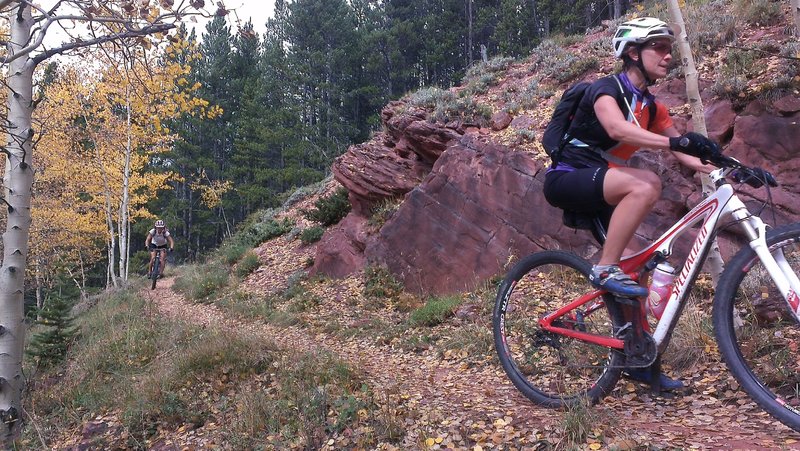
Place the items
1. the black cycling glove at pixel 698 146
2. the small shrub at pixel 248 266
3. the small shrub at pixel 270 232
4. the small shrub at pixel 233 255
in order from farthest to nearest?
the small shrub at pixel 270 232 < the small shrub at pixel 233 255 < the small shrub at pixel 248 266 < the black cycling glove at pixel 698 146

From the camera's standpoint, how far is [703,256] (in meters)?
2.48

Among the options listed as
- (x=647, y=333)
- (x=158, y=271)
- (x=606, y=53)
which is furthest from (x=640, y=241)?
(x=158, y=271)

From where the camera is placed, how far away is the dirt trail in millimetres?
2297

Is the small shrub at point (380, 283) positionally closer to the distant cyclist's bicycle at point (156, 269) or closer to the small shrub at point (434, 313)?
the small shrub at point (434, 313)

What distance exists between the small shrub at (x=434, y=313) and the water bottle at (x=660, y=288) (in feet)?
10.9

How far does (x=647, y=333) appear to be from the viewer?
8.46 ft

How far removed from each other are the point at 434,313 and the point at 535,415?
3.03m

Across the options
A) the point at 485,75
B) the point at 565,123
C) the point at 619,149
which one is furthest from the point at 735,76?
the point at 485,75

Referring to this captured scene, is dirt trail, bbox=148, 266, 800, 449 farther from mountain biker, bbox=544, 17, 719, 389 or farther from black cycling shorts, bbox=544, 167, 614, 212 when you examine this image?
black cycling shorts, bbox=544, 167, 614, 212

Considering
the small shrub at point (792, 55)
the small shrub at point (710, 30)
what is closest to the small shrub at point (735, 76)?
the small shrub at point (792, 55)

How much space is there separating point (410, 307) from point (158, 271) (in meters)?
8.85

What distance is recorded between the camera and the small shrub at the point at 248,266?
409 inches

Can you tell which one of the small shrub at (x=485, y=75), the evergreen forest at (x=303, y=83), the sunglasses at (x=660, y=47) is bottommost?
the sunglasses at (x=660, y=47)

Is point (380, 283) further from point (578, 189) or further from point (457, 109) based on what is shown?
point (578, 189)
